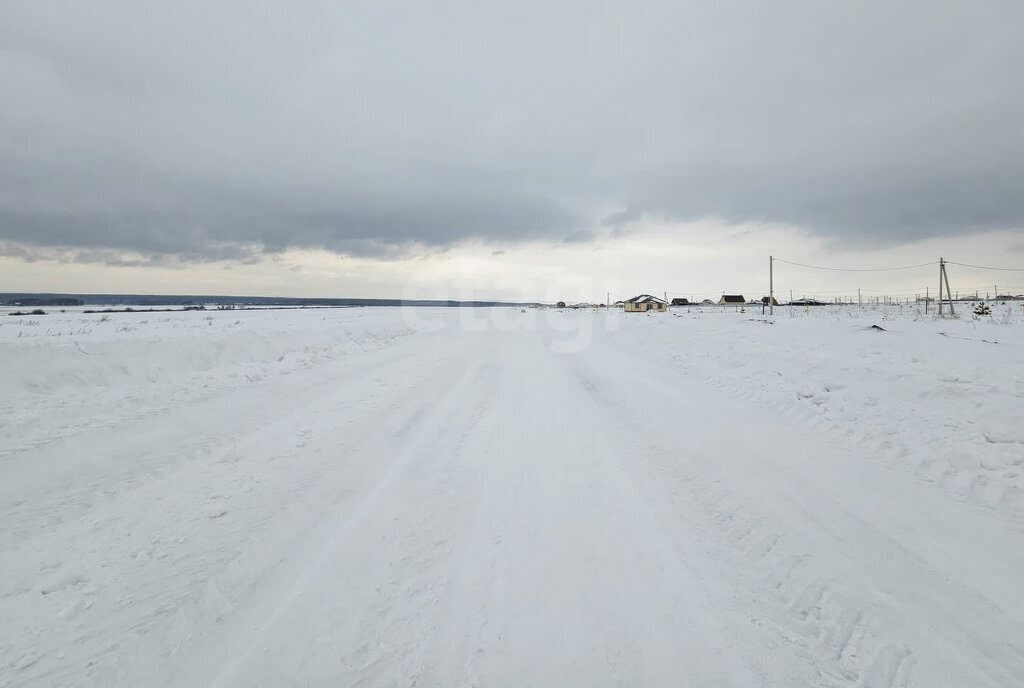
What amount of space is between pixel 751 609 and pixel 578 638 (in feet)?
4.29

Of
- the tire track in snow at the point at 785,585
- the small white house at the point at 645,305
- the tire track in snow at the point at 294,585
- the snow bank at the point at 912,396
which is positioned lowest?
the tire track in snow at the point at 785,585

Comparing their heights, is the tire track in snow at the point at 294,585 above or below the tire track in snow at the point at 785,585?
above

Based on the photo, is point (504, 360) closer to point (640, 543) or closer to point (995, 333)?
point (640, 543)

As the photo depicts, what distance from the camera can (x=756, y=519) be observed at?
153 inches

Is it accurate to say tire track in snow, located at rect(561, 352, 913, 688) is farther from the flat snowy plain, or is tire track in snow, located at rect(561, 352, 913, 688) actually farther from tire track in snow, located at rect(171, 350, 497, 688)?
tire track in snow, located at rect(171, 350, 497, 688)

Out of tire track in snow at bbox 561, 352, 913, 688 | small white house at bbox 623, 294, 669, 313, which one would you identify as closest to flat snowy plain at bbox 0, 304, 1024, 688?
tire track in snow at bbox 561, 352, 913, 688

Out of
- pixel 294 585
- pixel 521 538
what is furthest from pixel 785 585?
pixel 294 585

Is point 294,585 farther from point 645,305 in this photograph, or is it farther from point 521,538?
point 645,305

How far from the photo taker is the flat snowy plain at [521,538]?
242cm

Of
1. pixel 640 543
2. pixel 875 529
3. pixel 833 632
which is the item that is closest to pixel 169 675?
pixel 640 543

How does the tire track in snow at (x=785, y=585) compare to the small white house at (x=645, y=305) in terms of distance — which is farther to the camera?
the small white house at (x=645, y=305)

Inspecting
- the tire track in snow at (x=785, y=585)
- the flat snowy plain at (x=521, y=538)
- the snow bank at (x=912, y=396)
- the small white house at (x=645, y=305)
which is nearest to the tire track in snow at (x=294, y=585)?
Answer: the flat snowy plain at (x=521, y=538)

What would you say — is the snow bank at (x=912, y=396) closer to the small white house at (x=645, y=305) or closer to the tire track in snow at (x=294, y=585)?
the tire track in snow at (x=294, y=585)

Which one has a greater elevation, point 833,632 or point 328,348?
point 328,348
